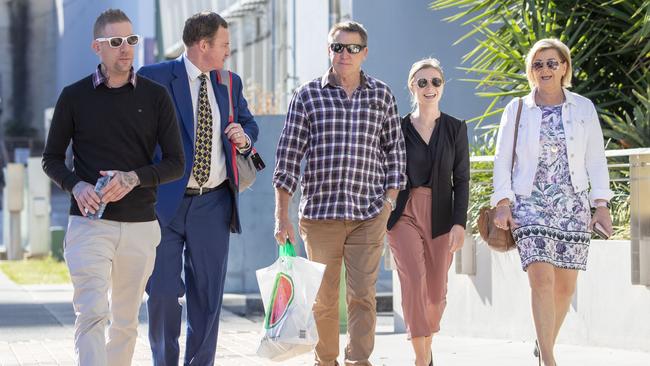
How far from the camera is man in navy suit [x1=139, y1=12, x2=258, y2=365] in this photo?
6805 millimetres

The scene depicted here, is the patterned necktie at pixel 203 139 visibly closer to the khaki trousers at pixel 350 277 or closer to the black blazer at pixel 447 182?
the khaki trousers at pixel 350 277

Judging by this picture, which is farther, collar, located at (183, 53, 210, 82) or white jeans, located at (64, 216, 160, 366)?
collar, located at (183, 53, 210, 82)

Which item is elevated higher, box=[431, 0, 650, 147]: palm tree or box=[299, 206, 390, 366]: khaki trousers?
box=[431, 0, 650, 147]: palm tree

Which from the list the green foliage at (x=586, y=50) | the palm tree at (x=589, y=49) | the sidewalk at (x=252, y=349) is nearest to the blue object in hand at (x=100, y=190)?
the sidewalk at (x=252, y=349)

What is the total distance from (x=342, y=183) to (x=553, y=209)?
1.11m

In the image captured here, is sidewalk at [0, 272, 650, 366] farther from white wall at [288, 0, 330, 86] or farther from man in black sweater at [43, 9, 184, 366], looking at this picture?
white wall at [288, 0, 330, 86]

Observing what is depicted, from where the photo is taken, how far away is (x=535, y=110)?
7.29 meters

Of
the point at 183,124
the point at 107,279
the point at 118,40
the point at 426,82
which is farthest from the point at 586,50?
the point at 107,279

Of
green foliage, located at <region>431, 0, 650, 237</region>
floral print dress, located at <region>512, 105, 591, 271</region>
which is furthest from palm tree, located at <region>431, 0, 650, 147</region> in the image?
floral print dress, located at <region>512, 105, 591, 271</region>

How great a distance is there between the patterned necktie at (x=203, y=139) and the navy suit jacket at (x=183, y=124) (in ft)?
0.12

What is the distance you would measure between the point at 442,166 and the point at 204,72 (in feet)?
4.73

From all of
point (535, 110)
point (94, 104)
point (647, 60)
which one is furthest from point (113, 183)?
point (647, 60)

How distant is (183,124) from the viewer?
6.90m

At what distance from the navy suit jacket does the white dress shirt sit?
0.02m
